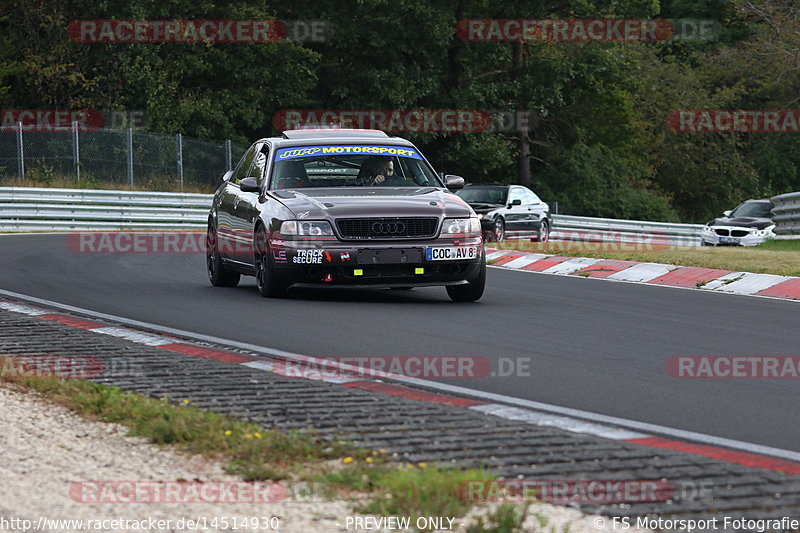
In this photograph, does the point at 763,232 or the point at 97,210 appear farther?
the point at 763,232

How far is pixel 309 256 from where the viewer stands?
12.2m

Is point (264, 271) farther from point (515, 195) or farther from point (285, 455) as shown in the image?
point (515, 195)

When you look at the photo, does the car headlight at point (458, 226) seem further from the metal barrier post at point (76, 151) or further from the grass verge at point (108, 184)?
the metal barrier post at point (76, 151)

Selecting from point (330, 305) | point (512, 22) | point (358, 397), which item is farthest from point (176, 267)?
point (512, 22)

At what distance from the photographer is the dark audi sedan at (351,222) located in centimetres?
1220

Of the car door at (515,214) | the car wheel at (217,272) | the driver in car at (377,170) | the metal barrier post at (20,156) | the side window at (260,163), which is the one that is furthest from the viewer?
the metal barrier post at (20,156)

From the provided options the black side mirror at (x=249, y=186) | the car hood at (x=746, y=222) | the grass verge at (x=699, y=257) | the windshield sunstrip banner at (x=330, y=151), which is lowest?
the car hood at (x=746, y=222)

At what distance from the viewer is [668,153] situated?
60688 millimetres

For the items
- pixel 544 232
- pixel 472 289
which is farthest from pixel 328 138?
pixel 544 232

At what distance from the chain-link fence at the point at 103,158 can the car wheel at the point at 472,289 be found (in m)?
21.1

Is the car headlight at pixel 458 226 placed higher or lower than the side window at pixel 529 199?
higher

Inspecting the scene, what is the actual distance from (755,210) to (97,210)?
17145mm

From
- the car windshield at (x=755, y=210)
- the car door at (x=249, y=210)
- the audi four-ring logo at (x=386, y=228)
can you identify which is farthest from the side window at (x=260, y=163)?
the car windshield at (x=755, y=210)

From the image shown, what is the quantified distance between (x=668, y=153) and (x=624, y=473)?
2239 inches
